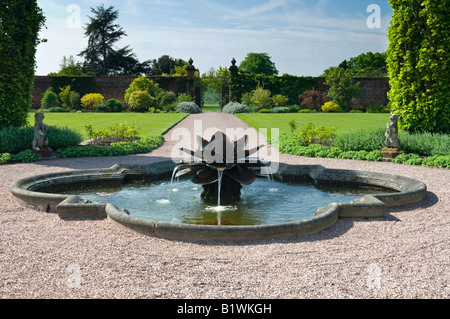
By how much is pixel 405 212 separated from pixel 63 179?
5815mm

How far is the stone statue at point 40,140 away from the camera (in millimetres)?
9969

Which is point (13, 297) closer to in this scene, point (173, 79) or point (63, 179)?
point (63, 179)

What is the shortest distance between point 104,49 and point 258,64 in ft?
84.9

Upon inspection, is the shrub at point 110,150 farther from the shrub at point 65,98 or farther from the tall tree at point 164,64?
the tall tree at point 164,64

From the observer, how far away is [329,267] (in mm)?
3607

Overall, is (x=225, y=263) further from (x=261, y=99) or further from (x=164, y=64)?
(x=164, y=64)

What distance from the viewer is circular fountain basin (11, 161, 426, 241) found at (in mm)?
4312

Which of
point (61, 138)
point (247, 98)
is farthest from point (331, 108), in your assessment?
point (61, 138)

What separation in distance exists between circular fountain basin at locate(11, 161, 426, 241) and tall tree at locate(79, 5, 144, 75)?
144 ft

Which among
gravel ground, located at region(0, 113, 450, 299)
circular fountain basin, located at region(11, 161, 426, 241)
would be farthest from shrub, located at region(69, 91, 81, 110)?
gravel ground, located at region(0, 113, 450, 299)

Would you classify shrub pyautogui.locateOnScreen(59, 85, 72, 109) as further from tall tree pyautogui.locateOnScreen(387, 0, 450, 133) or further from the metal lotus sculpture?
the metal lotus sculpture

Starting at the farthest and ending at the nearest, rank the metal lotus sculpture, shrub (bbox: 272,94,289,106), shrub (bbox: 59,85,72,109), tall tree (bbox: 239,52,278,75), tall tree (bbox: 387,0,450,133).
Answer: tall tree (bbox: 239,52,278,75) → shrub (bbox: 59,85,72,109) → shrub (bbox: 272,94,289,106) → tall tree (bbox: 387,0,450,133) → the metal lotus sculpture

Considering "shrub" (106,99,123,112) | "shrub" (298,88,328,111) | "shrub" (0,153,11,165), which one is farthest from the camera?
"shrub" (298,88,328,111)

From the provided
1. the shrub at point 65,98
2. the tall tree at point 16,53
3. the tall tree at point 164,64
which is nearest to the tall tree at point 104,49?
the tall tree at point 164,64
